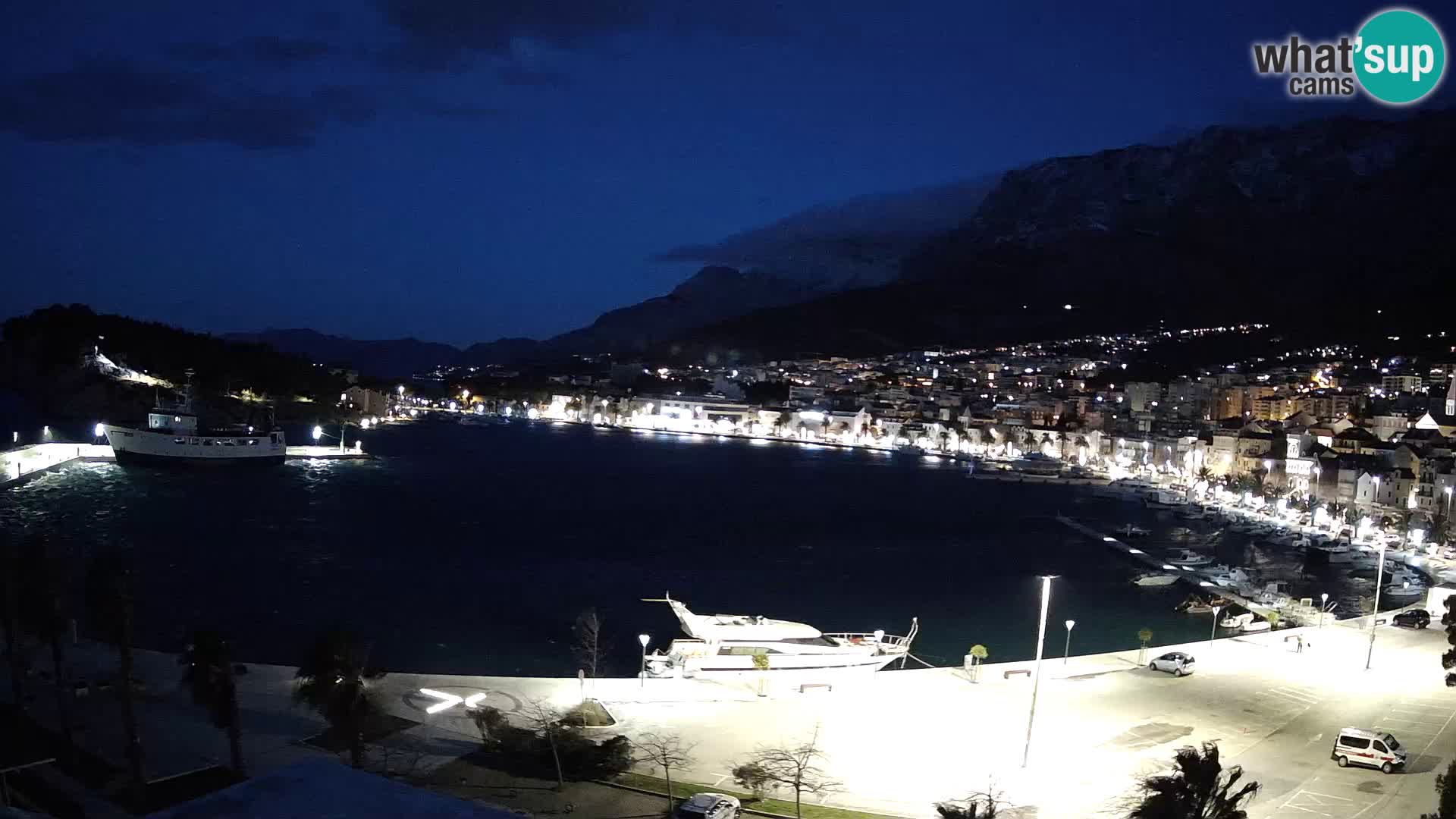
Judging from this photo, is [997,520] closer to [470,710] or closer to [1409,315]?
[470,710]

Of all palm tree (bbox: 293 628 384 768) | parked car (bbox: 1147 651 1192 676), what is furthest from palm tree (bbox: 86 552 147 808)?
parked car (bbox: 1147 651 1192 676)

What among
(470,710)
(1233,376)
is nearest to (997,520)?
(470,710)

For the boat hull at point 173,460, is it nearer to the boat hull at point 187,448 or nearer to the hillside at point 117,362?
the boat hull at point 187,448

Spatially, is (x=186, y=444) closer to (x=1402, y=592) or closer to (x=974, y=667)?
(x=974, y=667)

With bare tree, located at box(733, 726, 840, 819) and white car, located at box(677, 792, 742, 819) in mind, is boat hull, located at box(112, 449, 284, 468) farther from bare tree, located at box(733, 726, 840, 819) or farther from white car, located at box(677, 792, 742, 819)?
white car, located at box(677, 792, 742, 819)

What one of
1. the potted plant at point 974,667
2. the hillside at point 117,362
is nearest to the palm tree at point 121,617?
the potted plant at point 974,667

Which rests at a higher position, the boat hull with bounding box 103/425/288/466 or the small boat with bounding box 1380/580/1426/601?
the boat hull with bounding box 103/425/288/466
